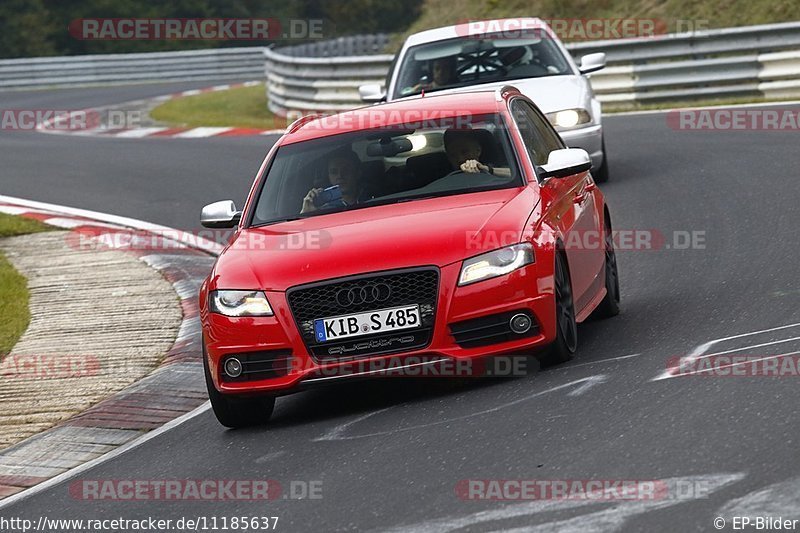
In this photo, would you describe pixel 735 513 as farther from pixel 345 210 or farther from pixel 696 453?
pixel 345 210

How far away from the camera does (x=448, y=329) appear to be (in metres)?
7.38

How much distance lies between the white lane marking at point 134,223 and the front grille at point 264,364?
20.1 ft

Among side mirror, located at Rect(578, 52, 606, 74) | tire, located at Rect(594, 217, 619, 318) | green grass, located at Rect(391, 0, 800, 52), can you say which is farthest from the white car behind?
green grass, located at Rect(391, 0, 800, 52)

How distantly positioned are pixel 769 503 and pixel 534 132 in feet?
14.5

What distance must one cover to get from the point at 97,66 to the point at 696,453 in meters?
38.8

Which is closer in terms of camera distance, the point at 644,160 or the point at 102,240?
the point at 102,240

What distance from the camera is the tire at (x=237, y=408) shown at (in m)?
7.82

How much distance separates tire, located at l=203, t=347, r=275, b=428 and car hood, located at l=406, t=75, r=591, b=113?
6.69 m

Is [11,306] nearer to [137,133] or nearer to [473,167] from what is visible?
[473,167]

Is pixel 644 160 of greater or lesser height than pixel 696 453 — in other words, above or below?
below

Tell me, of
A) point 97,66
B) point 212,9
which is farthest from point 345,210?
point 212,9

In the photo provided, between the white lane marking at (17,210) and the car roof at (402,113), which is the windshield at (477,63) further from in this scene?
the car roof at (402,113)

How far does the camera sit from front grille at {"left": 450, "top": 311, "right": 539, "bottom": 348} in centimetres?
739

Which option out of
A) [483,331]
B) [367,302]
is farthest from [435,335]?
[367,302]
